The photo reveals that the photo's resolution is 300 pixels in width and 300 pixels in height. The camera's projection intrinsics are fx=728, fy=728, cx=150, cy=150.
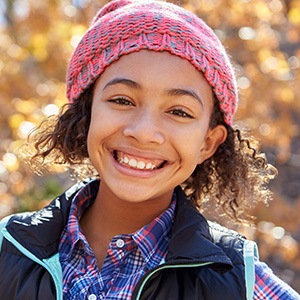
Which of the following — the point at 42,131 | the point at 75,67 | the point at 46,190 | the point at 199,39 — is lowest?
the point at 46,190

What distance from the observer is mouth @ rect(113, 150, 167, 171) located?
260 centimetres

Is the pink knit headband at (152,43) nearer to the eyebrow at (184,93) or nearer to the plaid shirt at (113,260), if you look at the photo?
the eyebrow at (184,93)

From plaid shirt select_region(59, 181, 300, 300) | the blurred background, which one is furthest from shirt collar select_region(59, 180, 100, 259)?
the blurred background

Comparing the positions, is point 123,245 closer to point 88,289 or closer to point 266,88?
point 88,289

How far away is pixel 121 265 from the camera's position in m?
2.60

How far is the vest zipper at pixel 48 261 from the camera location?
248 cm

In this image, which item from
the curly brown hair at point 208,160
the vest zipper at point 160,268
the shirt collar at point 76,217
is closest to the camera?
the vest zipper at point 160,268

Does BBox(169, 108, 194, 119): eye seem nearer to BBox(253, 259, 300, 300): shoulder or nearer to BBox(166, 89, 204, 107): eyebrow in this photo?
BBox(166, 89, 204, 107): eyebrow

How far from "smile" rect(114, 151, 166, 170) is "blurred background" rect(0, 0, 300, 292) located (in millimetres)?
1557

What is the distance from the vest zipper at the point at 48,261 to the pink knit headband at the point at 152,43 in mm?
606

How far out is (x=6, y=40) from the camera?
4.67 meters

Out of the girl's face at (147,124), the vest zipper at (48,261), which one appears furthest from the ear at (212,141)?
the vest zipper at (48,261)

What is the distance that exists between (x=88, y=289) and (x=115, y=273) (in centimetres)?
11

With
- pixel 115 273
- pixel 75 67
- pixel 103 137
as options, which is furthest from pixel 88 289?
pixel 75 67
